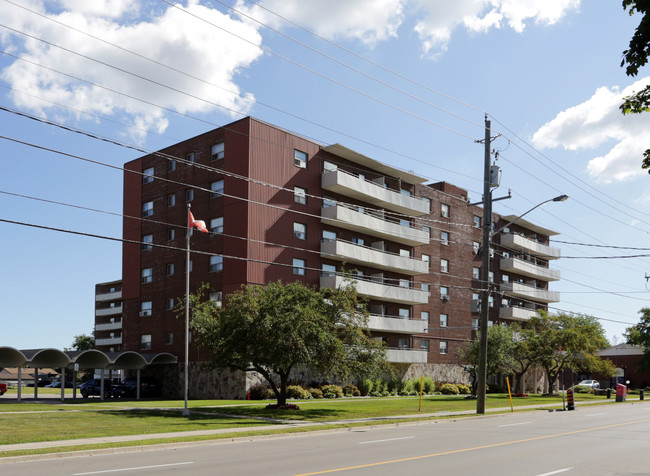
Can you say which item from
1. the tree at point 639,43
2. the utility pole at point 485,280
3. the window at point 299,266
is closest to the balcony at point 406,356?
the window at point 299,266

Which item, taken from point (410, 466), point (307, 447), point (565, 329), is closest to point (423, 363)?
point (565, 329)

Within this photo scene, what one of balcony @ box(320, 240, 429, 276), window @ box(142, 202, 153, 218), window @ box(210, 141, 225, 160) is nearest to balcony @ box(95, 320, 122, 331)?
window @ box(142, 202, 153, 218)

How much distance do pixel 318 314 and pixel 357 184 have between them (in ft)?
71.7

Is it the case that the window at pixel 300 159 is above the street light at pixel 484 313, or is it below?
above

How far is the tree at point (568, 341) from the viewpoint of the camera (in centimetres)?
5216

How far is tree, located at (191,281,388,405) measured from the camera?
2887 centimetres

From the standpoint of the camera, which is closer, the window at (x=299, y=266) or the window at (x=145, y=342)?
the window at (x=299, y=266)

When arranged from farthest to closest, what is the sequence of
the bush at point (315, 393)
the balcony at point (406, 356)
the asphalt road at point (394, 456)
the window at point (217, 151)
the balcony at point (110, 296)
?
the balcony at point (110, 296) → the balcony at point (406, 356) → the window at point (217, 151) → the bush at point (315, 393) → the asphalt road at point (394, 456)

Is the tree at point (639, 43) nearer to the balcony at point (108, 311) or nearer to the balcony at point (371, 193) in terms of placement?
the balcony at point (371, 193)

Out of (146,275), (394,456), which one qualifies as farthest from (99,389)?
(394,456)

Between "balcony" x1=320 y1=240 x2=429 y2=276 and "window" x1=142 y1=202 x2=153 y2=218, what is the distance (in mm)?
13811

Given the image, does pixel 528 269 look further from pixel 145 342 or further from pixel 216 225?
pixel 145 342

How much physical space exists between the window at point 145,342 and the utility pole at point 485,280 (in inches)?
1064

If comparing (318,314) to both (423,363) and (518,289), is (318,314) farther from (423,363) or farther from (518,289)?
(518,289)
